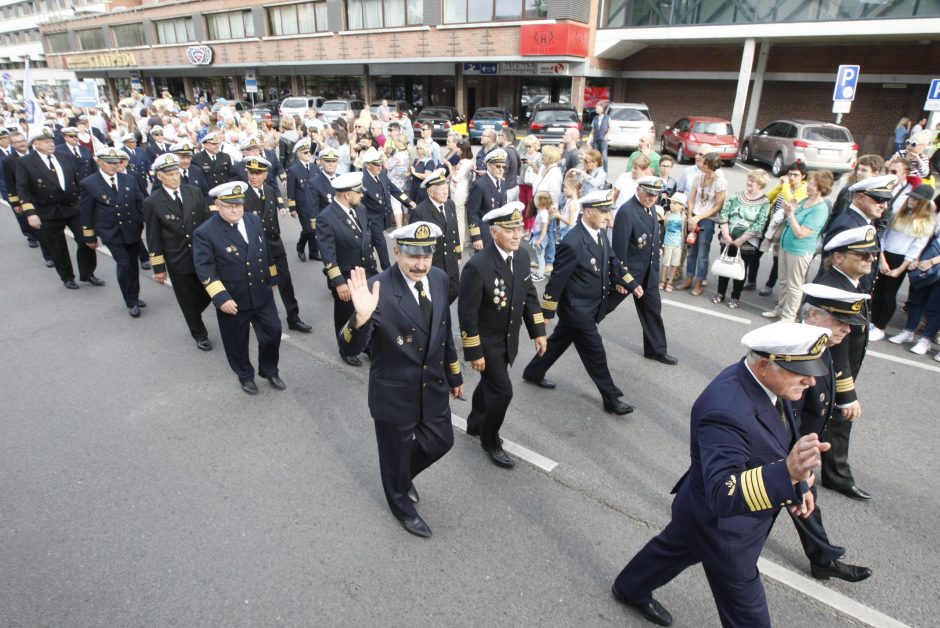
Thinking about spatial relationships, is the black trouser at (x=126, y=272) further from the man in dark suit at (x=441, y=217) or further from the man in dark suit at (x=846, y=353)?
the man in dark suit at (x=846, y=353)

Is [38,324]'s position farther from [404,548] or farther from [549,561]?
[549,561]

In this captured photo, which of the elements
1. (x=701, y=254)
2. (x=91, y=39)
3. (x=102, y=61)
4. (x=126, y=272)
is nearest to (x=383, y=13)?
(x=126, y=272)

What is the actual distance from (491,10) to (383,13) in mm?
7685

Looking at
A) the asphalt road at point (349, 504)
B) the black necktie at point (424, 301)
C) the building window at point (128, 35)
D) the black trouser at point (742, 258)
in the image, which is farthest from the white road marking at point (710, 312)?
the building window at point (128, 35)

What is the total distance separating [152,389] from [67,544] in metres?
2.17

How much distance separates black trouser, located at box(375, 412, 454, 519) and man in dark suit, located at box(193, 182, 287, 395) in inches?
91.6

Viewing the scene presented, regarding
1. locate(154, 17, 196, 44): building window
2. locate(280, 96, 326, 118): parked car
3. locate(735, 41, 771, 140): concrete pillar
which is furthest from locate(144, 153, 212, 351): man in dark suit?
locate(154, 17, 196, 44): building window

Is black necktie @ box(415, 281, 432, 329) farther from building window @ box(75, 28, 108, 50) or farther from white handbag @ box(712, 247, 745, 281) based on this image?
building window @ box(75, 28, 108, 50)

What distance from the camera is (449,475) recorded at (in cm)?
429

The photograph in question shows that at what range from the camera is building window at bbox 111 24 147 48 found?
4848 centimetres

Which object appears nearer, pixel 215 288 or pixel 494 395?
pixel 494 395

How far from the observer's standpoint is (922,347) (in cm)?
625

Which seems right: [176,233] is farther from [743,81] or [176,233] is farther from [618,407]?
[743,81]

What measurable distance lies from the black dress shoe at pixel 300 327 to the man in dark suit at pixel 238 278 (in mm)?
1353
